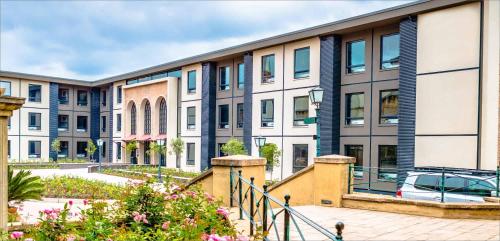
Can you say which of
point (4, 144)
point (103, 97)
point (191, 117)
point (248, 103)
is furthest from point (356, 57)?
point (103, 97)

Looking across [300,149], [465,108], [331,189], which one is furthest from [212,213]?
[300,149]

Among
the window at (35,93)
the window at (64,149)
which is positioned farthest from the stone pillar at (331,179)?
the window at (64,149)

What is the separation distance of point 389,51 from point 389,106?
10.5 ft

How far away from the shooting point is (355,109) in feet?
79.0

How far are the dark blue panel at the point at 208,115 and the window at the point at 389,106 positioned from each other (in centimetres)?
1543

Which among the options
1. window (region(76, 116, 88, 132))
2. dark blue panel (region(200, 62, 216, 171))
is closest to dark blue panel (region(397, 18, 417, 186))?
dark blue panel (region(200, 62, 216, 171))

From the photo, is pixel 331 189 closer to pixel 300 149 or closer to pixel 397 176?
pixel 397 176

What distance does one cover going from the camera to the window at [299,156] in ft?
85.3

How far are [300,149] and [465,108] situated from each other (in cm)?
1079

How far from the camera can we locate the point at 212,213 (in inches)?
216

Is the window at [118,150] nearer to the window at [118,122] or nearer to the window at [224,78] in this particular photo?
the window at [118,122]

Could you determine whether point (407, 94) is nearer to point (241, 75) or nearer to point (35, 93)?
point (241, 75)

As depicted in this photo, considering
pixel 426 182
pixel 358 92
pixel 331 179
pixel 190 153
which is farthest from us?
pixel 190 153

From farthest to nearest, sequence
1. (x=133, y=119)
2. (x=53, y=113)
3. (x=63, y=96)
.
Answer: (x=63, y=96)
(x=53, y=113)
(x=133, y=119)
